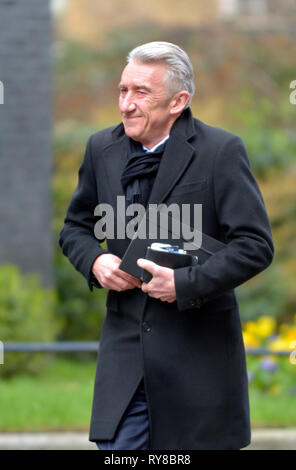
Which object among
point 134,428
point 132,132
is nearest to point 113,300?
point 134,428

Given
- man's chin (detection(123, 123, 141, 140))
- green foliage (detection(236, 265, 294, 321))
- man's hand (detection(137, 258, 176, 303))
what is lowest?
green foliage (detection(236, 265, 294, 321))

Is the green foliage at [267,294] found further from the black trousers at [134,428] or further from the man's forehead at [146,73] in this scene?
the man's forehead at [146,73]

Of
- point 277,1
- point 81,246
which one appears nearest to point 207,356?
point 81,246

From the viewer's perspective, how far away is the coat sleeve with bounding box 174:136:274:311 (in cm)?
291

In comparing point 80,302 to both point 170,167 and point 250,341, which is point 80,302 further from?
point 170,167

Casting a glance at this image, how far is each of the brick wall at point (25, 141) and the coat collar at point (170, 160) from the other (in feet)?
20.6

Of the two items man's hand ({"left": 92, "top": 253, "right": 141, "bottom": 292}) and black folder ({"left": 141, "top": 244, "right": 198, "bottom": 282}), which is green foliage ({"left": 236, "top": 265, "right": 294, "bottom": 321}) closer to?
man's hand ({"left": 92, "top": 253, "right": 141, "bottom": 292})

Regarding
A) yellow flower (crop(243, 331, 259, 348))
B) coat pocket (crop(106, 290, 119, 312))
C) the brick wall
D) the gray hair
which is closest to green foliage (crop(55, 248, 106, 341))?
the brick wall

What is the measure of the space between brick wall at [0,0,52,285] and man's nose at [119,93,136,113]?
6.44 metres

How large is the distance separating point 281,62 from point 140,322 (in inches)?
499

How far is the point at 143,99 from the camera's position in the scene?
3.04 meters

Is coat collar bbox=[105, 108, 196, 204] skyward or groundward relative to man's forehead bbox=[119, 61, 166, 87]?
groundward

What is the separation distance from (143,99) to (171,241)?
0.49m

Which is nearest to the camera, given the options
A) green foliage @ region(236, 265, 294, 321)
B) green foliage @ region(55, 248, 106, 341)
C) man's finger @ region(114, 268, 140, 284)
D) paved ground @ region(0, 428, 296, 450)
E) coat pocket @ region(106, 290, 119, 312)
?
man's finger @ region(114, 268, 140, 284)
